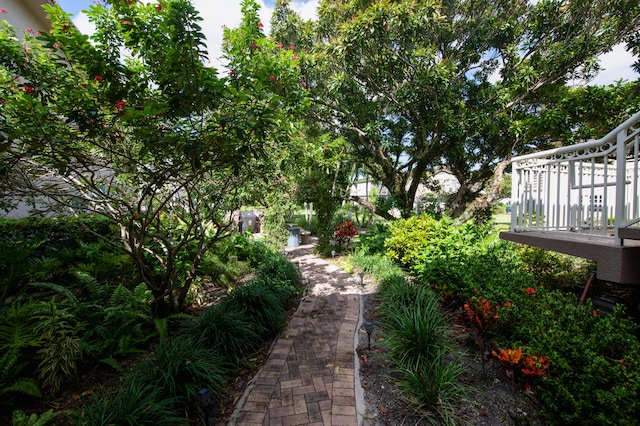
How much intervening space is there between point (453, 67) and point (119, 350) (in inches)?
310

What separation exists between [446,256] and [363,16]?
5061 mm

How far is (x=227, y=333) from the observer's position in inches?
122

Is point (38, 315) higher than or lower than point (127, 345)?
higher

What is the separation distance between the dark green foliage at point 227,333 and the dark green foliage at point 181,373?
30 cm

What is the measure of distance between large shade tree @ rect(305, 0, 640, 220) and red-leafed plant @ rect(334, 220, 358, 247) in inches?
72.9

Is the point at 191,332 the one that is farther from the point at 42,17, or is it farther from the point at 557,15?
the point at 42,17

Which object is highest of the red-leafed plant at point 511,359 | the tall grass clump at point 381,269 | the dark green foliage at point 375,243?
the dark green foliage at point 375,243

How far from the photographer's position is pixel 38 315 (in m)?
3.00

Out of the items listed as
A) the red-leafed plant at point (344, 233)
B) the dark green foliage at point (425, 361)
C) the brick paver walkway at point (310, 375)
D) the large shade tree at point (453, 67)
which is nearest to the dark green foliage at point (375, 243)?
the red-leafed plant at point (344, 233)

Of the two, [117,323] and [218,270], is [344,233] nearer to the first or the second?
[218,270]

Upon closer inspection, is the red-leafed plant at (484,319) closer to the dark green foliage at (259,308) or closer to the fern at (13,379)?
the dark green foliage at (259,308)

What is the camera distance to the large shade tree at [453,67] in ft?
19.3

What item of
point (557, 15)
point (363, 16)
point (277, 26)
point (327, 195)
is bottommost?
point (327, 195)

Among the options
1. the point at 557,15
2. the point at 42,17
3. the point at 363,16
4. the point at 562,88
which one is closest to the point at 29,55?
the point at 363,16
